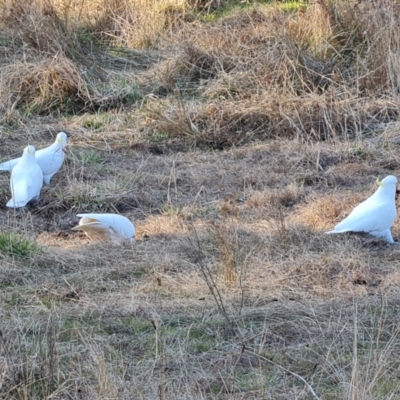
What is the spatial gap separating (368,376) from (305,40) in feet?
24.4

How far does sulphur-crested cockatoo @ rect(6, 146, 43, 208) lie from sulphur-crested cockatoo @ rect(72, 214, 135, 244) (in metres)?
0.71

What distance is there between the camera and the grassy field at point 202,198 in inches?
167

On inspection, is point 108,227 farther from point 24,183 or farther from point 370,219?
point 370,219

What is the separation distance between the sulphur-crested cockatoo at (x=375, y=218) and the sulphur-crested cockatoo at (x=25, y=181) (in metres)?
2.46

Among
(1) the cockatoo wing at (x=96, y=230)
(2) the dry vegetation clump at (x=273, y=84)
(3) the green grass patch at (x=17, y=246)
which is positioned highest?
(3) the green grass patch at (x=17, y=246)

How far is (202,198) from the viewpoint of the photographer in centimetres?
777

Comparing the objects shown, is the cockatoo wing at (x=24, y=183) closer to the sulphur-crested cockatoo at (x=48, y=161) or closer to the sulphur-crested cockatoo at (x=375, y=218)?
the sulphur-crested cockatoo at (x=48, y=161)

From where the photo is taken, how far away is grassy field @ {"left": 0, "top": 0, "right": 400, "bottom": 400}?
424cm

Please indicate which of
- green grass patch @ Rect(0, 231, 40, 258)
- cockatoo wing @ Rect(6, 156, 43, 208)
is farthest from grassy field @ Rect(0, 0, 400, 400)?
cockatoo wing @ Rect(6, 156, 43, 208)

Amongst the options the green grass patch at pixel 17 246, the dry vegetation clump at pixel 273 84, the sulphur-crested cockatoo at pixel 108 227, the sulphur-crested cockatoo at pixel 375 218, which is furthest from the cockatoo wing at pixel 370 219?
the dry vegetation clump at pixel 273 84

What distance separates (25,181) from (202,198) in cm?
146

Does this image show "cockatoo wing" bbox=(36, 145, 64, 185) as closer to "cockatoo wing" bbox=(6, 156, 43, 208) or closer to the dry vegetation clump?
"cockatoo wing" bbox=(6, 156, 43, 208)

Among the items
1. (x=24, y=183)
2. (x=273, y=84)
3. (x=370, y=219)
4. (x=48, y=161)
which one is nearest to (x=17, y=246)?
(x=24, y=183)

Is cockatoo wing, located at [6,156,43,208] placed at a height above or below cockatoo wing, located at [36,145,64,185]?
above
